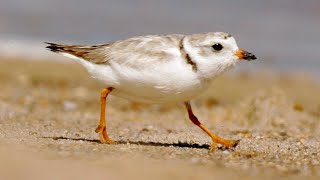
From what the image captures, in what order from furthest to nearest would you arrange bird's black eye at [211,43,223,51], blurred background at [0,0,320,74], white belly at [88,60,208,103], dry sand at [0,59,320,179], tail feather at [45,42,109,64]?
1. blurred background at [0,0,320,74]
2. tail feather at [45,42,109,64]
3. bird's black eye at [211,43,223,51]
4. white belly at [88,60,208,103]
5. dry sand at [0,59,320,179]

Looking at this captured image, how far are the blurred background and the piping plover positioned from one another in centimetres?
1085

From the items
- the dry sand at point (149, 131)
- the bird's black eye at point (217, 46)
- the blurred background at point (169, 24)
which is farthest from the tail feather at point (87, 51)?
the blurred background at point (169, 24)

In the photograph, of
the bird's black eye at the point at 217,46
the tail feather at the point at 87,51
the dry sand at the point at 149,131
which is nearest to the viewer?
the dry sand at the point at 149,131

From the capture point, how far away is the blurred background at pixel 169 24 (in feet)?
A: 65.1

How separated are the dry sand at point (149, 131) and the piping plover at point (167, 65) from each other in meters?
0.59

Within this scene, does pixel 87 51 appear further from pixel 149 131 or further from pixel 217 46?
pixel 149 131

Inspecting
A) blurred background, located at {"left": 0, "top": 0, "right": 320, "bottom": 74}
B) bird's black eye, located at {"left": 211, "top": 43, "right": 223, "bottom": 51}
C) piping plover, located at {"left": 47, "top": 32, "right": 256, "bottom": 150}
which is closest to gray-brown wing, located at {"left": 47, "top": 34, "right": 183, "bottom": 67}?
piping plover, located at {"left": 47, "top": 32, "right": 256, "bottom": 150}

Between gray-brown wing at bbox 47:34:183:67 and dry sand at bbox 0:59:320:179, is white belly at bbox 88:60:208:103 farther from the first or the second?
dry sand at bbox 0:59:320:179

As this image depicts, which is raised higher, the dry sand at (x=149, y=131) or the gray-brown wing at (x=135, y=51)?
the gray-brown wing at (x=135, y=51)

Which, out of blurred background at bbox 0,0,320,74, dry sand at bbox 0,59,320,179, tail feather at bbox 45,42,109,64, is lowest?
dry sand at bbox 0,59,320,179

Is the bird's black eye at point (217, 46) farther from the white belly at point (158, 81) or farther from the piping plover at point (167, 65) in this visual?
the white belly at point (158, 81)

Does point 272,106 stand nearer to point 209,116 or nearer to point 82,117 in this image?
point 209,116

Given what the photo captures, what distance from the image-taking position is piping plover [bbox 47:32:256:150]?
278 inches

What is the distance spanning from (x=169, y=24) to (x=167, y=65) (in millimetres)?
15425
